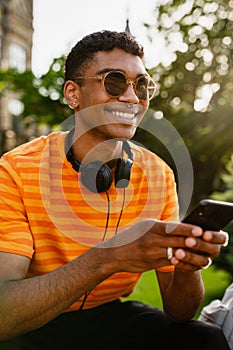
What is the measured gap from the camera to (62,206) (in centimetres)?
232

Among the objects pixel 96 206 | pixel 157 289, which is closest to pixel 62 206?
pixel 96 206

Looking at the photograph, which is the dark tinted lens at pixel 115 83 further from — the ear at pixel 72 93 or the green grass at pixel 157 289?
the green grass at pixel 157 289

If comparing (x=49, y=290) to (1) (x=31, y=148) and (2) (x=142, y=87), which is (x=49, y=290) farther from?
(2) (x=142, y=87)

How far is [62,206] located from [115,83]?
599 millimetres

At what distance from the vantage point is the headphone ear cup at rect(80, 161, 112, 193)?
233cm

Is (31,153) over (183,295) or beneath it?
over

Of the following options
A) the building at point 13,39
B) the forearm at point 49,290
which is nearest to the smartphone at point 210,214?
the forearm at point 49,290

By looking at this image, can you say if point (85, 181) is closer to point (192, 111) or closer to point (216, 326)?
point (216, 326)

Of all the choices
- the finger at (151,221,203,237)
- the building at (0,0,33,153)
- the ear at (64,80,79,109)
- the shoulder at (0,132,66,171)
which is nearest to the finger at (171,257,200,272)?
the finger at (151,221,203,237)

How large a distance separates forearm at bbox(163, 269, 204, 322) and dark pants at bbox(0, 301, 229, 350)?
6 centimetres

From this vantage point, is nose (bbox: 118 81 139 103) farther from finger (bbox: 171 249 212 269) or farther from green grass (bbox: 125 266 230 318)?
green grass (bbox: 125 266 230 318)

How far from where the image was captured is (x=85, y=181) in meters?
2.36

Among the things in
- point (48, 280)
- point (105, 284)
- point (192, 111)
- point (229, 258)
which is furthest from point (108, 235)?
point (192, 111)

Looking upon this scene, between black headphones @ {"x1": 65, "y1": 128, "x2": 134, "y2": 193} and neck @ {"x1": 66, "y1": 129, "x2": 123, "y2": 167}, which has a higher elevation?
neck @ {"x1": 66, "y1": 129, "x2": 123, "y2": 167}
